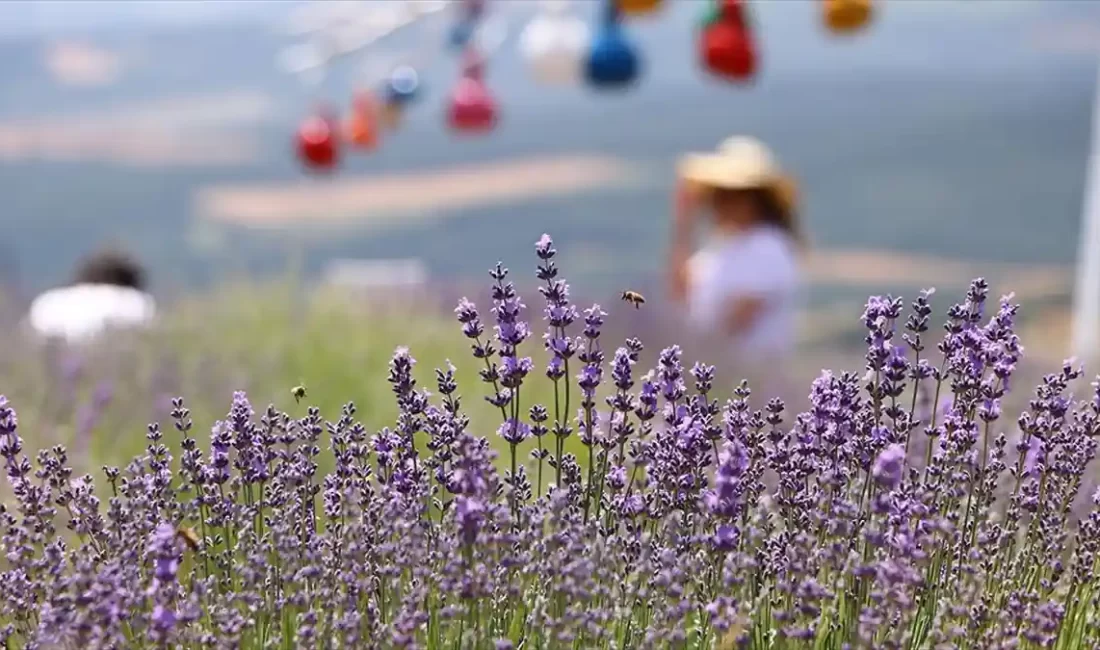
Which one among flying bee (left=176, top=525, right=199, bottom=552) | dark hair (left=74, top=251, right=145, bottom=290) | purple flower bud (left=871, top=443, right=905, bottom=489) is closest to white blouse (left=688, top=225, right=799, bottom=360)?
dark hair (left=74, top=251, right=145, bottom=290)

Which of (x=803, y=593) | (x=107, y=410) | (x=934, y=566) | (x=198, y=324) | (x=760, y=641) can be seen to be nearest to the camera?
(x=803, y=593)

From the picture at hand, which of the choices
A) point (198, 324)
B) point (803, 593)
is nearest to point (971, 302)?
point (803, 593)

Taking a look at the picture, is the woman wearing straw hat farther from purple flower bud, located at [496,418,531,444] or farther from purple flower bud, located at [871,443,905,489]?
purple flower bud, located at [871,443,905,489]

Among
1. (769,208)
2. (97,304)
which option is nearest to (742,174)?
(769,208)

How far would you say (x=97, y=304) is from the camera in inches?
332

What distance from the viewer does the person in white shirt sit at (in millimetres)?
7438

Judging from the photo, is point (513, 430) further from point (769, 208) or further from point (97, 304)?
point (769, 208)

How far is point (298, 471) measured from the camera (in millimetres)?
2785

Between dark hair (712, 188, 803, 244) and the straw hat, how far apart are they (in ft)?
0.05

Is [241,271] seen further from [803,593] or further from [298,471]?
[803,593]

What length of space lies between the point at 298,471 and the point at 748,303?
6.26 m

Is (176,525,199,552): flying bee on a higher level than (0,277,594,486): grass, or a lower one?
higher

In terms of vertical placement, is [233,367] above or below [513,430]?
below

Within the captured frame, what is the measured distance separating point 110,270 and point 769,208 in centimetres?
364
